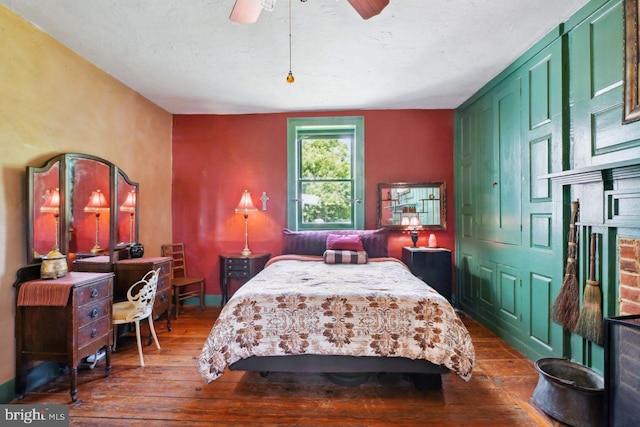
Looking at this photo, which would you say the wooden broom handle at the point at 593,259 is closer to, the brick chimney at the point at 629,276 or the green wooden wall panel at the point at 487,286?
the brick chimney at the point at 629,276

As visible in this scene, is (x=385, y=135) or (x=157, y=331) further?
(x=385, y=135)

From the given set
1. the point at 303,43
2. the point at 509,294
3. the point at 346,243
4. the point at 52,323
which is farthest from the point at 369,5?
the point at 52,323

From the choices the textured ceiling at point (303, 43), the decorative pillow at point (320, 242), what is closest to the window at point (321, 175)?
the decorative pillow at point (320, 242)

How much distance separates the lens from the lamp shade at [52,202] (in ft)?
7.50

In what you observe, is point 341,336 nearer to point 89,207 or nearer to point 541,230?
point 541,230

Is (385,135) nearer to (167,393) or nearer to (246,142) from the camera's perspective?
(246,142)

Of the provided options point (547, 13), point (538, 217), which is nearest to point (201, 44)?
point (547, 13)

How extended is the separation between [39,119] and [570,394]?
4.08 metres

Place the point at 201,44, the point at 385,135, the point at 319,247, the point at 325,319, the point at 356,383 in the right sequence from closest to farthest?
the point at 325,319
the point at 356,383
the point at 201,44
the point at 319,247
the point at 385,135

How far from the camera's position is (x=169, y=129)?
4.20 metres

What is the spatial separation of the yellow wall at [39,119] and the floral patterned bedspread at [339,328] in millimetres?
1534

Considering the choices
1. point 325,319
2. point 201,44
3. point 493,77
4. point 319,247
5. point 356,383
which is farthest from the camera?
point 319,247

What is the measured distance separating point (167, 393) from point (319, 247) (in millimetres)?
2180

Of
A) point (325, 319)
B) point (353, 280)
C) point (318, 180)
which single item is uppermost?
point (318, 180)
